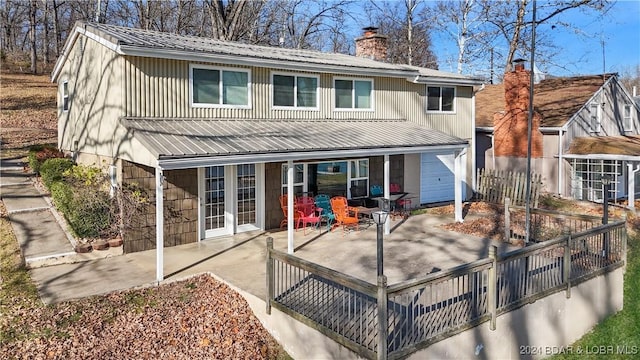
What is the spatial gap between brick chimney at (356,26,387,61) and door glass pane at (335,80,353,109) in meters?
5.71

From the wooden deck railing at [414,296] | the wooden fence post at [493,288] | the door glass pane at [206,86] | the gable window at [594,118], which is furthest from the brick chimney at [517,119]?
the wooden fence post at [493,288]

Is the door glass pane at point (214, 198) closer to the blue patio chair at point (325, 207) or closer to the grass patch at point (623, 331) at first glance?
the blue patio chair at point (325, 207)

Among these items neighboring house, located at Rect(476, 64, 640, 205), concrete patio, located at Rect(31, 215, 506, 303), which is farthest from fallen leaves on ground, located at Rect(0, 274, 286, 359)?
neighboring house, located at Rect(476, 64, 640, 205)

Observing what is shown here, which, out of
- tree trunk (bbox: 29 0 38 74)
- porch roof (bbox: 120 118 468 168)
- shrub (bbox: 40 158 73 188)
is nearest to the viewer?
porch roof (bbox: 120 118 468 168)

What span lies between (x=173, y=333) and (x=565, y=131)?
18.0 meters

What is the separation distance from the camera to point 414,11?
33344 mm

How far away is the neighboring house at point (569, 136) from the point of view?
19.2 meters

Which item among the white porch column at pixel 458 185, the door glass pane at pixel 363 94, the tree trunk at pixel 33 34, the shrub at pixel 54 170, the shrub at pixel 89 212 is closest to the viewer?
the shrub at pixel 89 212

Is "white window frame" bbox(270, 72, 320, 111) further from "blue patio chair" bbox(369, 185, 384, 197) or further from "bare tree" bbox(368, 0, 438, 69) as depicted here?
"bare tree" bbox(368, 0, 438, 69)

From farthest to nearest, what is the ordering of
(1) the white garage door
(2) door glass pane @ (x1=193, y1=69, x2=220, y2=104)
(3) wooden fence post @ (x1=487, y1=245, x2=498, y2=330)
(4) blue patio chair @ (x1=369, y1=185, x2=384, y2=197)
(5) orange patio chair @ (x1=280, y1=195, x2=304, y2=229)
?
(1) the white garage door → (4) blue patio chair @ (x1=369, y1=185, x2=384, y2=197) → (5) orange patio chair @ (x1=280, y1=195, x2=304, y2=229) → (2) door glass pane @ (x1=193, y1=69, x2=220, y2=104) → (3) wooden fence post @ (x1=487, y1=245, x2=498, y2=330)

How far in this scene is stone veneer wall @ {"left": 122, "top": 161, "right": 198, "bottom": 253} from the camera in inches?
420

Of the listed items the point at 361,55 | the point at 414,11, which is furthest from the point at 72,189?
the point at 414,11

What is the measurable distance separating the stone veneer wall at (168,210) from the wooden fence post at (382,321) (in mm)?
6887

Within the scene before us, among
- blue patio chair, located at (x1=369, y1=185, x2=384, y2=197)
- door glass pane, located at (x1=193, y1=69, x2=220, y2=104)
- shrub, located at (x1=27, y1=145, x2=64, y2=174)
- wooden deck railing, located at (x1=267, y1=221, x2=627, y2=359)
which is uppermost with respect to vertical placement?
door glass pane, located at (x1=193, y1=69, x2=220, y2=104)
